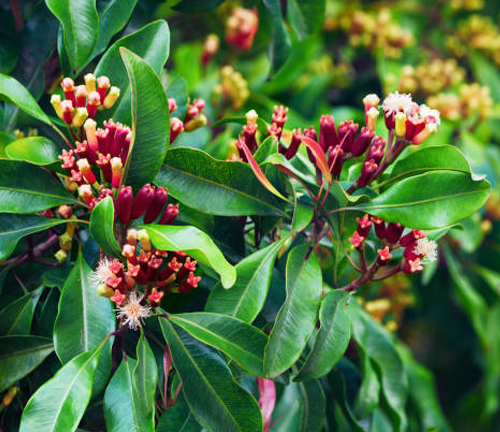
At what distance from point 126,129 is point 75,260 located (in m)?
0.24

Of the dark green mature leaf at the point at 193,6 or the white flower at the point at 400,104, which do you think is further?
the dark green mature leaf at the point at 193,6

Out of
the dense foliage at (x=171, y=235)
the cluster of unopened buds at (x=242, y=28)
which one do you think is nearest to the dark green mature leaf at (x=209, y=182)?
the dense foliage at (x=171, y=235)

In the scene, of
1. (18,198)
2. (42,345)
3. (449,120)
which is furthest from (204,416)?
(449,120)

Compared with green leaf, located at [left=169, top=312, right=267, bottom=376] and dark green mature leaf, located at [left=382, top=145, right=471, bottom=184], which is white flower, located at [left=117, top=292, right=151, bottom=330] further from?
dark green mature leaf, located at [left=382, top=145, right=471, bottom=184]

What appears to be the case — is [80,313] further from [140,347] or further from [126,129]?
A: [126,129]

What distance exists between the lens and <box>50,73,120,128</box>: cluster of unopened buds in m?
0.83

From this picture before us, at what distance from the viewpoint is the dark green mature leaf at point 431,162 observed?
2.69 ft

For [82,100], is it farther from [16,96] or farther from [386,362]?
[386,362]

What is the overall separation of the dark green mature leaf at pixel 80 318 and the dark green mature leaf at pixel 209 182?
0.17m

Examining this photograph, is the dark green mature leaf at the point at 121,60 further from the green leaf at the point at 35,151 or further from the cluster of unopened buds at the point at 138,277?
the cluster of unopened buds at the point at 138,277

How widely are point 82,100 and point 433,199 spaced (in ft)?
1.64

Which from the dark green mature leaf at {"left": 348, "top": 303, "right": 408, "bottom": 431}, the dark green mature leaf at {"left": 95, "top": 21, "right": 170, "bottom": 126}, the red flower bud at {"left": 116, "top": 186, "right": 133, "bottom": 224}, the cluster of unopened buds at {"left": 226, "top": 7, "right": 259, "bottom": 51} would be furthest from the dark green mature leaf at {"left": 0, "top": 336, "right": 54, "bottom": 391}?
the cluster of unopened buds at {"left": 226, "top": 7, "right": 259, "bottom": 51}

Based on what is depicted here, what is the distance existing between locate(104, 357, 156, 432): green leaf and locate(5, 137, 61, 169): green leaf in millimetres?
302

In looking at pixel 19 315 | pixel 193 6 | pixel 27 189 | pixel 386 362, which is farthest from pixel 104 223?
pixel 386 362
